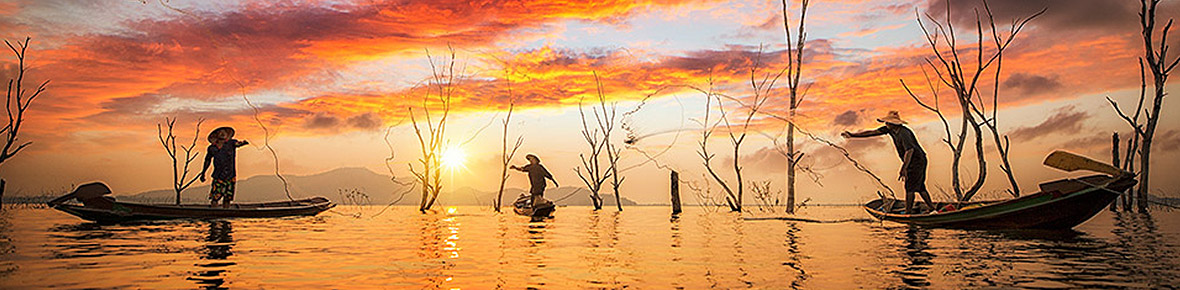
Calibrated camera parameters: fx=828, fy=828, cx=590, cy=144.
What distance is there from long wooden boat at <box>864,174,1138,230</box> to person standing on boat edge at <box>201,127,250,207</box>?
632 inches

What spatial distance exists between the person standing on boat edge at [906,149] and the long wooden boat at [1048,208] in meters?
0.76

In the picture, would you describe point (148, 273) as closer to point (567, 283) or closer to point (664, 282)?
point (567, 283)

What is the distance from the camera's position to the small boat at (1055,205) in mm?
13648

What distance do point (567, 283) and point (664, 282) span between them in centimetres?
87

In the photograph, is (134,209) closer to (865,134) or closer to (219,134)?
(219,134)

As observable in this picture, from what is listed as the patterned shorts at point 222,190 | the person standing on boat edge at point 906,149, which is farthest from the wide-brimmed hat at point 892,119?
the patterned shorts at point 222,190

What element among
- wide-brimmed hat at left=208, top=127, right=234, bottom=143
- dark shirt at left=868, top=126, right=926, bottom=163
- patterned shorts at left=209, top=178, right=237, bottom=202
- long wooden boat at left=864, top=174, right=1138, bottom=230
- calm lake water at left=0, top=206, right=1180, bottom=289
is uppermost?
wide-brimmed hat at left=208, top=127, right=234, bottom=143

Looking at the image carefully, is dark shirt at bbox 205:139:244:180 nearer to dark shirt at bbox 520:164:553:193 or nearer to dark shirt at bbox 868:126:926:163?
dark shirt at bbox 520:164:553:193

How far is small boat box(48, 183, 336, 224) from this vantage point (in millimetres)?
18078

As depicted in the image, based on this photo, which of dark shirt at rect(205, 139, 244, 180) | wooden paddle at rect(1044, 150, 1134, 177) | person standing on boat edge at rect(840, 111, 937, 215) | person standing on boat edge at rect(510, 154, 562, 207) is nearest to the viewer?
wooden paddle at rect(1044, 150, 1134, 177)

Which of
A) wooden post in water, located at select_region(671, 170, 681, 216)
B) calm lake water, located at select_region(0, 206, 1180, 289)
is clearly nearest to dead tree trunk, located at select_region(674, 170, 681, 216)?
wooden post in water, located at select_region(671, 170, 681, 216)

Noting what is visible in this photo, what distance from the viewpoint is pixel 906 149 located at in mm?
16453

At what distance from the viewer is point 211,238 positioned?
13.1 meters

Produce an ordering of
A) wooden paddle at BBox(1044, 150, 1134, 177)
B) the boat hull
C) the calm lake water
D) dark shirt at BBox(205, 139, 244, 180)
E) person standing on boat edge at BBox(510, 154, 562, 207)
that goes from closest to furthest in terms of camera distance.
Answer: the calm lake water, wooden paddle at BBox(1044, 150, 1134, 177), the boat hull, dark shirt at BBox(205, 139, 244, 180), person standing on boat edge at BBox(510, 154, 562, 207)
